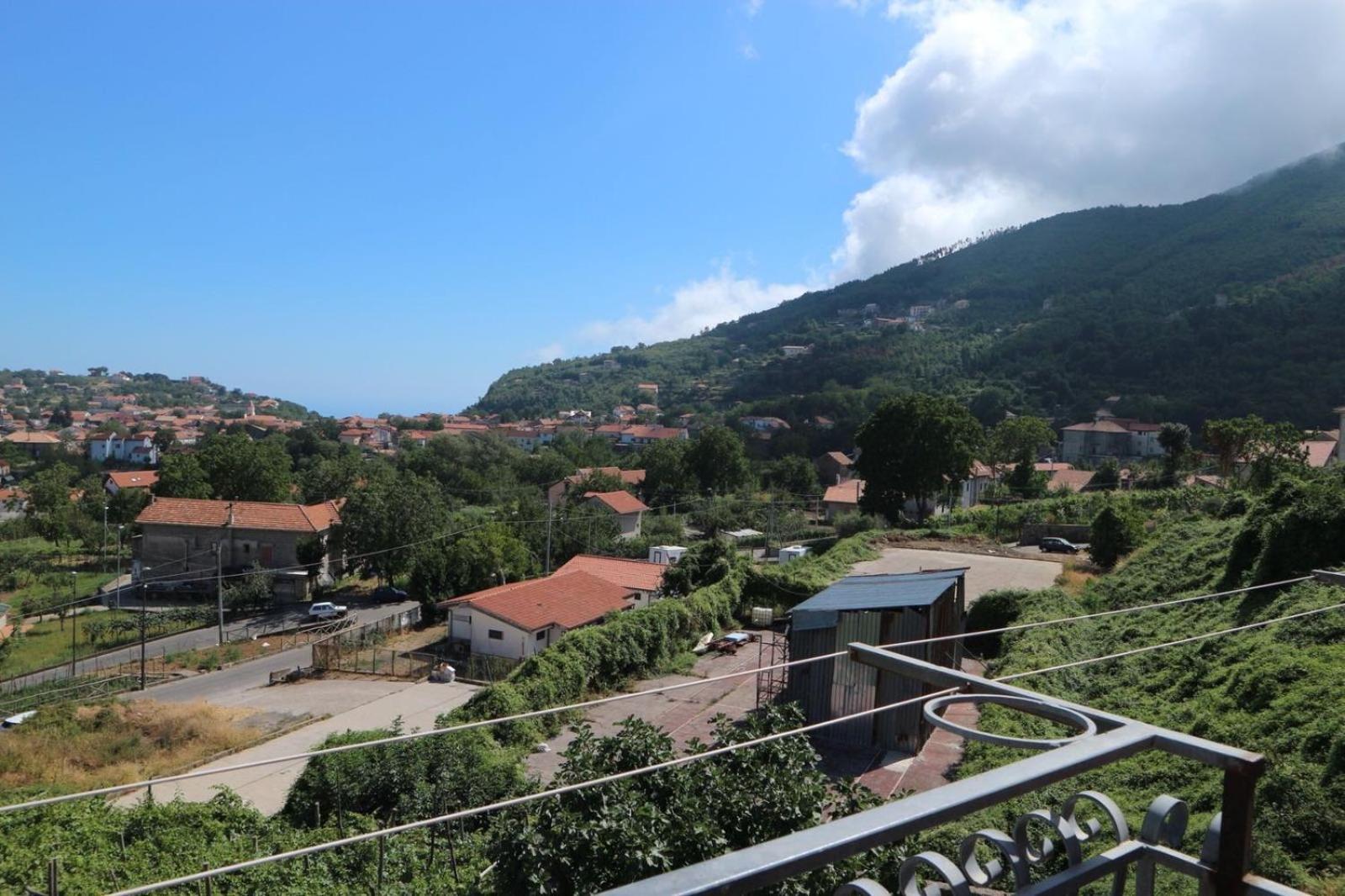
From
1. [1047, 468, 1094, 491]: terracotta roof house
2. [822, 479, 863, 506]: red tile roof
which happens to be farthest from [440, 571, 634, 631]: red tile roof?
[1047, 468, 1094, 491]: terracotta roof house

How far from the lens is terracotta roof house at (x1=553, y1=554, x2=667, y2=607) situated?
28.4 metres

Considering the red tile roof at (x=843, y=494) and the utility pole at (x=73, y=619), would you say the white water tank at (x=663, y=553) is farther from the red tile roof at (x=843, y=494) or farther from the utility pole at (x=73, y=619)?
the utility pole at (x=73, y=619)

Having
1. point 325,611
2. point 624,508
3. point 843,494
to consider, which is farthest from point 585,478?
point 325,611

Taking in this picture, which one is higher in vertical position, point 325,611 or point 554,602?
point 554,602

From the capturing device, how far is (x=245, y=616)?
112ft

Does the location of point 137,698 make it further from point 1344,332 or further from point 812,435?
point 1344,332

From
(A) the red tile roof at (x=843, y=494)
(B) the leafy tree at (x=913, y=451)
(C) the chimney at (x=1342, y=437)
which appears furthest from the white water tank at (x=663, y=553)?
(C) the chimney at (x=1342, y=437)

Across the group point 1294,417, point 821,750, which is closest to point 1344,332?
point 1294,417

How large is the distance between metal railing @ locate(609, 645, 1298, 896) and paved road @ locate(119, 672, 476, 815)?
14502 mm

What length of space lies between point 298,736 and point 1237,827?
19.8 m

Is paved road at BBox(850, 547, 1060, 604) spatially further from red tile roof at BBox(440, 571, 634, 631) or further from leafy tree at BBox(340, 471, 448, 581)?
leafy tree at BBox(340, 471, 448, 581)

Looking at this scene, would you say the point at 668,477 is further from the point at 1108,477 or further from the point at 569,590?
the point at 569,590

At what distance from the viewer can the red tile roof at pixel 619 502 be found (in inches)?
1860

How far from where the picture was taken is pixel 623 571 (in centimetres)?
3047
